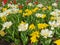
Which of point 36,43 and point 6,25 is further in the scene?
point 6,25

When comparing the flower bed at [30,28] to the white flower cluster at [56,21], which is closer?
the flower bed at [30,28]

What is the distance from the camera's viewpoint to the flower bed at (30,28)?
2.03 meters

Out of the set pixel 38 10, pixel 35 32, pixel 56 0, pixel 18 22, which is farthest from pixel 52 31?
pixel 56 0

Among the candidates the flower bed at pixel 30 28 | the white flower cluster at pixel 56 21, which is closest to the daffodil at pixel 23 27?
the flower bed at pixel 30 28

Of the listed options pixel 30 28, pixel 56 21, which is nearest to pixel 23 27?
pixel 30 28

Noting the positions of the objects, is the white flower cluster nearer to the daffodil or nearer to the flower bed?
the flower bed

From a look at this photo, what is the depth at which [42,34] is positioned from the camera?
2.02 metres

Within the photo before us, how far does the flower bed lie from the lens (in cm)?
203

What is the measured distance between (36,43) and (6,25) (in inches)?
17.3

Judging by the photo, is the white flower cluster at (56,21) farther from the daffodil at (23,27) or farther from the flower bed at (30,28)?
the daffodil at (23,27)

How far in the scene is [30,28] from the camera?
→ 2.16 meters

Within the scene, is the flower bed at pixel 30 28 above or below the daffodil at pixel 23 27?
below

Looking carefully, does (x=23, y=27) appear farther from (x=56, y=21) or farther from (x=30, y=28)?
(x=56, y=21)

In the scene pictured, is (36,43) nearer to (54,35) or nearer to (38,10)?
(54,35)
